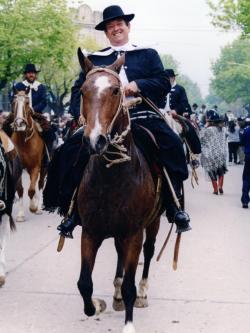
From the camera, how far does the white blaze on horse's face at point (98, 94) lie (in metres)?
5.11

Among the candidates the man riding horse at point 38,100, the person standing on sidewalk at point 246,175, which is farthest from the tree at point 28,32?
the person standing on sidewalk at point 246,175

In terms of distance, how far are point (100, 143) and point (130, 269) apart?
4.57 ft

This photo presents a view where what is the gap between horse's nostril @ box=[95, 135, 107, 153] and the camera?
5.11m

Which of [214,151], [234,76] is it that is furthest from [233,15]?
[234,76]

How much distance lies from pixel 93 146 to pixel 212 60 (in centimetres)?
12162

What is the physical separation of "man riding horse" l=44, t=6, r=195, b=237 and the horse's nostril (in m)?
1.19

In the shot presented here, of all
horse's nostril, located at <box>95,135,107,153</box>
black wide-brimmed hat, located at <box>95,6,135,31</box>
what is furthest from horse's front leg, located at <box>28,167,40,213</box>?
horse's nostril, located at <box>95,135,107,153</box>

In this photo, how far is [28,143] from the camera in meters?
13.7

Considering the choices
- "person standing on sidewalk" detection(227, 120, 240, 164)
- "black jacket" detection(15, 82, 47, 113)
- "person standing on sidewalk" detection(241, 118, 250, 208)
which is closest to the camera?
"black jacket" detection(15, 82, 47, 113)

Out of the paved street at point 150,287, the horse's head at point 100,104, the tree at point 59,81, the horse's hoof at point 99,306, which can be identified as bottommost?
the tree at point 59,81

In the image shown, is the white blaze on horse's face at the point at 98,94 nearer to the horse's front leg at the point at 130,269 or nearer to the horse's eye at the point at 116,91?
the horse's eye at the point at 116,91

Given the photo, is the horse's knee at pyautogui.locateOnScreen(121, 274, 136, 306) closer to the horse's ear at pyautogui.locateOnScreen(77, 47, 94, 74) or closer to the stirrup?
the stirrup

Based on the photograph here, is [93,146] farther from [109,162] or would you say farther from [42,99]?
[42,99]

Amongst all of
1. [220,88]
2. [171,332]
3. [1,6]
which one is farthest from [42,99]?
[220,88]
